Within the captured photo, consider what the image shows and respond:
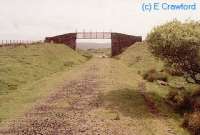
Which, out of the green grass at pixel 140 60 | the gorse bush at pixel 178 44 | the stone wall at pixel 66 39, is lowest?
the green grass at pixel 140 60

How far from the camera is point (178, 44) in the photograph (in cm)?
3478

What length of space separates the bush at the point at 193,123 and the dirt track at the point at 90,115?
142 centimetres

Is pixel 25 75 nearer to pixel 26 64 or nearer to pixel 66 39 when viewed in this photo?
pixel 26 64

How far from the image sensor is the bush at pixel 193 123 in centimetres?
2673

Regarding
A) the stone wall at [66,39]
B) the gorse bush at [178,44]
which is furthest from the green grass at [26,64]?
the stone wall at [66,39]

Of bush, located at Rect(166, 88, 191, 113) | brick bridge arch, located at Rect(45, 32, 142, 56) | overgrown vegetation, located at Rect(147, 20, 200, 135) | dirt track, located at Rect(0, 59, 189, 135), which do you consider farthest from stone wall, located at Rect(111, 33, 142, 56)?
overgrown vegetation, located at Rect(147, 20, 200, 135)

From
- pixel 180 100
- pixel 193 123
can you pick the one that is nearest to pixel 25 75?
pixel 180 100

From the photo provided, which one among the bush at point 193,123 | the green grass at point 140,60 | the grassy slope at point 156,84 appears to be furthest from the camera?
the green grass at point 140,60

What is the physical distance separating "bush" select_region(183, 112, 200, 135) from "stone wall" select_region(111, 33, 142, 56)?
271 feet

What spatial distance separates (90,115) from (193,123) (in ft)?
23.6

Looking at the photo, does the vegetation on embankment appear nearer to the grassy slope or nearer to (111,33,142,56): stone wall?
the grassy slope

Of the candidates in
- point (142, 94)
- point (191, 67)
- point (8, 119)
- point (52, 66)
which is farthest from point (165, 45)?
point (52, 66)

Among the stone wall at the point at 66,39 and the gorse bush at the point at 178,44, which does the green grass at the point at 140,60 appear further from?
the gorse bush at the point at 178,44

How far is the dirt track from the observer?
25719 mm
